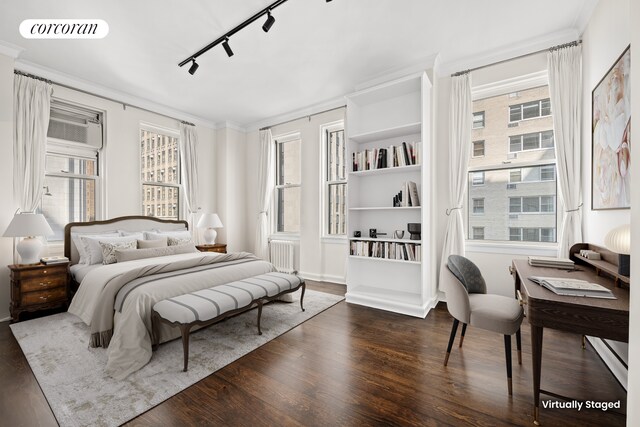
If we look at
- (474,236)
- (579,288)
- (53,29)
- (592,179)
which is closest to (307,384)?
(579,288)

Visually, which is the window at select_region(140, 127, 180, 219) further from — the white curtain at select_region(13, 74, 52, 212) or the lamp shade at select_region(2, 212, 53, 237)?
the lamp shade at select_region(2, 212, 53, 237)

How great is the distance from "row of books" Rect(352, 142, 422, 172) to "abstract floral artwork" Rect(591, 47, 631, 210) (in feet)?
5.04

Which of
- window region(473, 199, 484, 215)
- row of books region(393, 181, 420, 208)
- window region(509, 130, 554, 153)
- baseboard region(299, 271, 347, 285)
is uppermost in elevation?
window region(509, 130, 554, 153)

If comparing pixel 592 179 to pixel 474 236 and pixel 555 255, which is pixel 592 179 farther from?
pixel 474 236

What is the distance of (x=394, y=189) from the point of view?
373cm

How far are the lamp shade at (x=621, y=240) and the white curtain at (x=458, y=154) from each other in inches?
68.0

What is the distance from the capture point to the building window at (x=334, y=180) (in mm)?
4828

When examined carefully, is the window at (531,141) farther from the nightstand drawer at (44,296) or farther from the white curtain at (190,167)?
the nightstand drawer at (44,296)

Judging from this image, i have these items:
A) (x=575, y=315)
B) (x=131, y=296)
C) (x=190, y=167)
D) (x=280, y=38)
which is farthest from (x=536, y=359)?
(x=190, y=167)

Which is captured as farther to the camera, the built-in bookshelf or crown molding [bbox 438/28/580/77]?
the built-in bookshelf

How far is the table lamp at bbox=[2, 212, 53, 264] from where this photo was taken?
2.98 m

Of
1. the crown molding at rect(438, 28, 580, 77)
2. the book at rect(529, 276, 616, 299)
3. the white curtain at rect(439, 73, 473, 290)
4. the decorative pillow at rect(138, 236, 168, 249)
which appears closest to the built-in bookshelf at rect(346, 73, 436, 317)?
the white curtain at rect(439, 73, 473, 290)

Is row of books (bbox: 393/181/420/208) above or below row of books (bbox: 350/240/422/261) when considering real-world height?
above

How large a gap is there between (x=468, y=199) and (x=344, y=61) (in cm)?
245
